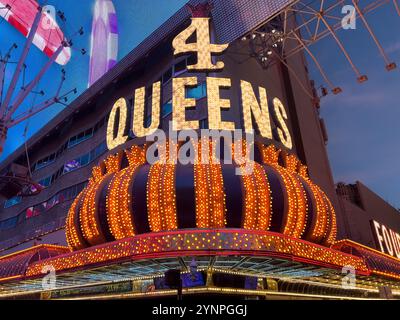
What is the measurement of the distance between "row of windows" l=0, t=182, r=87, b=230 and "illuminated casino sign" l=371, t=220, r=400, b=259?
69.9 ft

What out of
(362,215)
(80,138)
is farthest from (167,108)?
(362,215)

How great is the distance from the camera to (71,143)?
1133 inches

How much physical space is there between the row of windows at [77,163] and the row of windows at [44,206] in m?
1.74

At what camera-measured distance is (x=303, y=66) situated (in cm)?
2986

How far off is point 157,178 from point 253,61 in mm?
12310

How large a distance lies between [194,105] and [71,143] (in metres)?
18.2

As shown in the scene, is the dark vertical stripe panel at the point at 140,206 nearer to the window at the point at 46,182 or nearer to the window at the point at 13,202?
the window at the point at 46,182

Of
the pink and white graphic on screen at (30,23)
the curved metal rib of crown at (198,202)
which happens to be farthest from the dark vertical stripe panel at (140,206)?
the pink and white graphic on screen at (30,23)

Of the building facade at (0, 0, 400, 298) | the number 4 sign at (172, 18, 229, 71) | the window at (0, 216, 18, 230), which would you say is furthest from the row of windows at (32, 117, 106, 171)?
the number 4 sign at (172, 18, 229, 71)

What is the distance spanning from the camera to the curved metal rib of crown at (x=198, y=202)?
10945 millimetres

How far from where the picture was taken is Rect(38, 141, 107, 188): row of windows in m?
24.7

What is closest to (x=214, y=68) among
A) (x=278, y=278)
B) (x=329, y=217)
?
(x=329, y=217)

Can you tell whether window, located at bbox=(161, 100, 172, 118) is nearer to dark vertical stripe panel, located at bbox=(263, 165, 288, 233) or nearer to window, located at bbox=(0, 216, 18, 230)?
dark vertical stripe panel, located at bbox=(263, 165, 288, 233)
